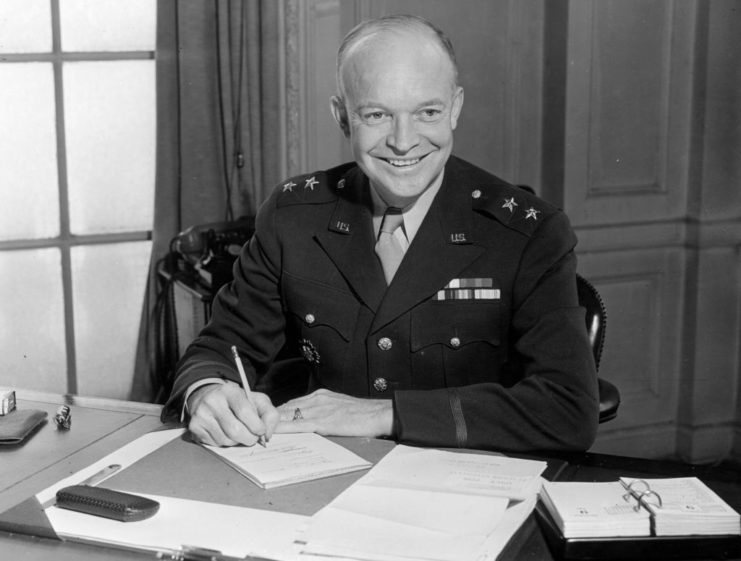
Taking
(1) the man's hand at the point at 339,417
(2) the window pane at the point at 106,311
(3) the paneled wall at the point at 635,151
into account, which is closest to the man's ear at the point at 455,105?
(1) the man's hand at the point at 339,417

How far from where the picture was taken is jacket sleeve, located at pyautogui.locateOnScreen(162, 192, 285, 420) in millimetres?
1968

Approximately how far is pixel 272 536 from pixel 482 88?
274 cm

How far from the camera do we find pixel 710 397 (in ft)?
12.6

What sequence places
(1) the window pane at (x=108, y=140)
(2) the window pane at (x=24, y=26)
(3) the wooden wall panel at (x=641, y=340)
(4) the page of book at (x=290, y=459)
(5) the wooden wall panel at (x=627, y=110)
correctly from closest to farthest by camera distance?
(4) the page of book at (x=290, y=459), (2) the window pane at (x=24, y=26), (1) the window pane at (x=108, y=140), (5) the wooden wall panel at (x=627, y=110), (3) the wooden wall panel at (x=641, y=340)

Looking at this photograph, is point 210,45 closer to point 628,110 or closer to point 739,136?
point 628,110

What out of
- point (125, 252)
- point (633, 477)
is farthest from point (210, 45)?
point (633, 477)

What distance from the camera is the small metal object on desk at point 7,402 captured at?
171 cm

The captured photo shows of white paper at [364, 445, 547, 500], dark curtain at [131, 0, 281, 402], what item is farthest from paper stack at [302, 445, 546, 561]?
dark curtain at [131, 0, 281, 402]

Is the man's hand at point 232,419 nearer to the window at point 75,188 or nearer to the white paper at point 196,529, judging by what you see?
the white paper at point 196,529

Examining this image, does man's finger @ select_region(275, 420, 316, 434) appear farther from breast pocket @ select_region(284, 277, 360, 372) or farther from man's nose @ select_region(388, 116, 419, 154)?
man's nose @ select_region(388, 116, 419, 154)

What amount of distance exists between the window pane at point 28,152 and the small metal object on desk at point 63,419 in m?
1.97

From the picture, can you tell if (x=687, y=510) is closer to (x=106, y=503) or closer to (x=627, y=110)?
(x=106, y=503)

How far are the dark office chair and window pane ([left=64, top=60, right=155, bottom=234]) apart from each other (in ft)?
6.47

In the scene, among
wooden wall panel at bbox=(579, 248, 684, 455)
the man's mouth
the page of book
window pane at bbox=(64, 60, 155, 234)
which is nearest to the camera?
the page of book
